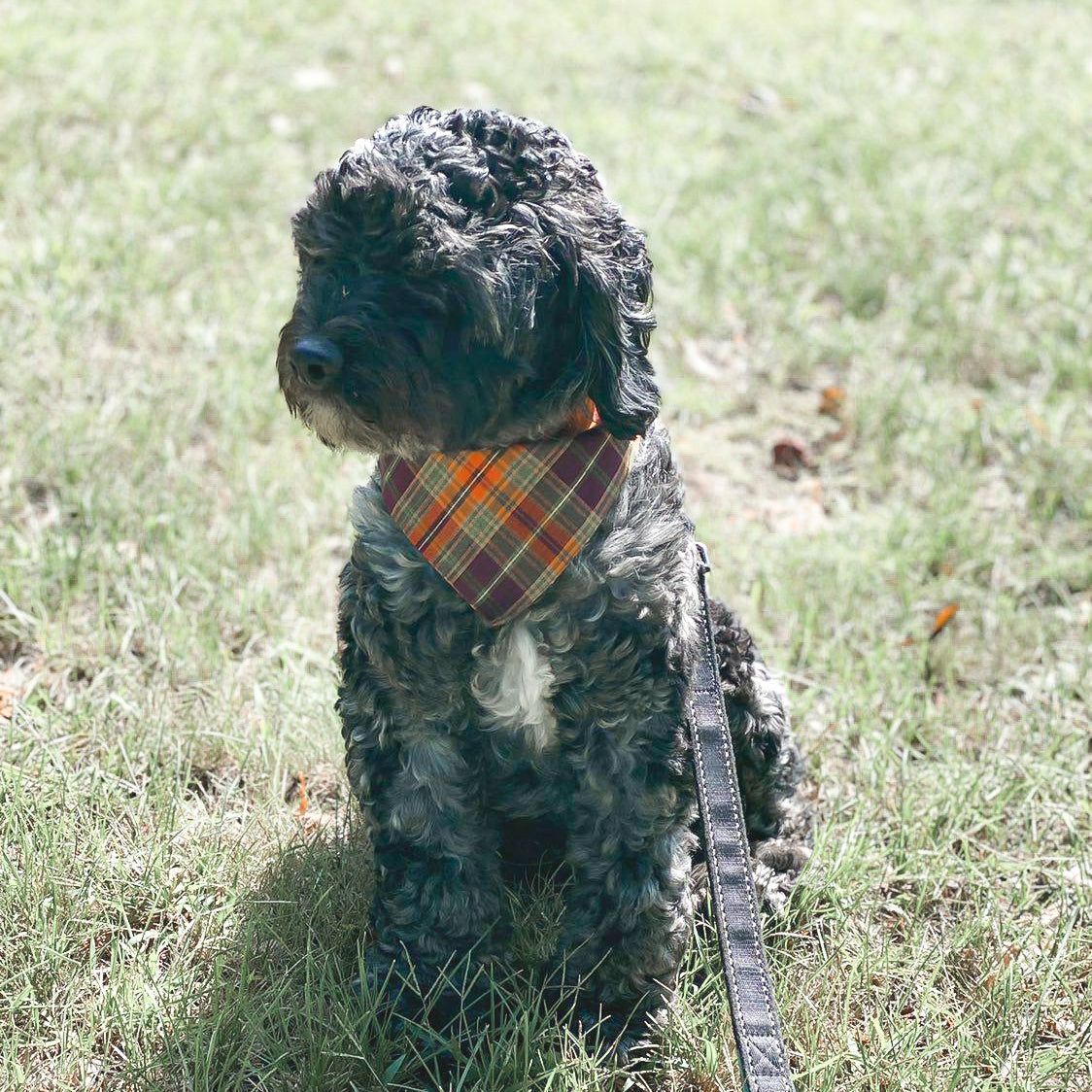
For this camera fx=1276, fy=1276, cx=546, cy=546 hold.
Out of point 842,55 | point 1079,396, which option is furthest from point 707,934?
point 842,55

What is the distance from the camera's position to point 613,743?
2.68m

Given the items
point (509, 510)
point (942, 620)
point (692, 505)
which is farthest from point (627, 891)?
point (692, 505)

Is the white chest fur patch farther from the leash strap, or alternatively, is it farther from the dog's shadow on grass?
the dog's shadow on grass

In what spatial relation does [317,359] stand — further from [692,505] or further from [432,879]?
[692,505]

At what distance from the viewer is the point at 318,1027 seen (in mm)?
2721

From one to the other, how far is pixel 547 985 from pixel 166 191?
436cm

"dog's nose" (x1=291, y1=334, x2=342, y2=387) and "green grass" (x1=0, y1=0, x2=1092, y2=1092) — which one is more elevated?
"dog's nose" (x1=291, y1=334, x2=342, y2=387)

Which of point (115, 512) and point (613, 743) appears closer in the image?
point (613, 743)

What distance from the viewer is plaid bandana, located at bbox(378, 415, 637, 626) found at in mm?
2557

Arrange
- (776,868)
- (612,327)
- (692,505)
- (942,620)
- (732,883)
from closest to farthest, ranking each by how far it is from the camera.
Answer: (612,327) → (732,883) → (776,868) → (942,620) → (692,505)

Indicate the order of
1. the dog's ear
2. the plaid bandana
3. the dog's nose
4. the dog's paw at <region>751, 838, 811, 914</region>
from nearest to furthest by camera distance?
the dog's nose → the dog's ear → the plaid bandana → the dog's paw at <region>751, 838, 811, 914</region>

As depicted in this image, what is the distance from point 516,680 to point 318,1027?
2.85 feet

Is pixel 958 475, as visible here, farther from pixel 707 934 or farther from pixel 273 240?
pixel 273 240

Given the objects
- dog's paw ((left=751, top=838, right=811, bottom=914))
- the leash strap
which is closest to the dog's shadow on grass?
the leash strap
